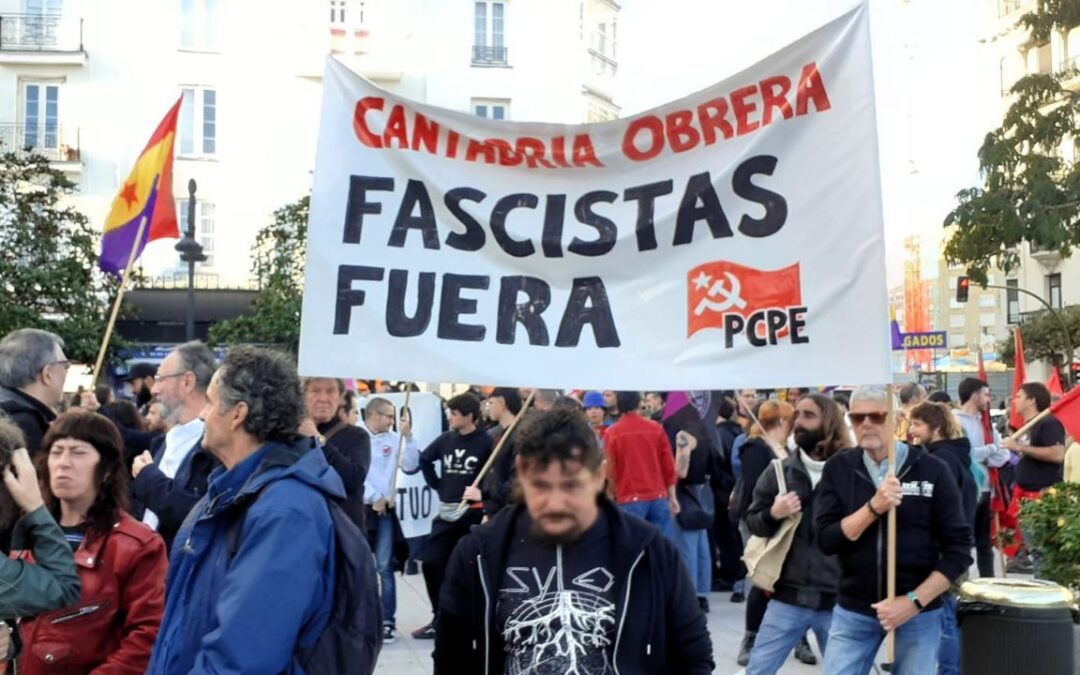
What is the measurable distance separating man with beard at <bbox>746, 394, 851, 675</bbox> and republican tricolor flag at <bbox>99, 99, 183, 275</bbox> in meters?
6.02

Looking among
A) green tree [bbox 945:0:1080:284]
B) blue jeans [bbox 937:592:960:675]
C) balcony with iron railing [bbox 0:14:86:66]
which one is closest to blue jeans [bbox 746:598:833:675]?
blue jeans [bbox 937:592:960:675]

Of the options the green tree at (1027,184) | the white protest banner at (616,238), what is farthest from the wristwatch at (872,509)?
the green tree at (1027,184)

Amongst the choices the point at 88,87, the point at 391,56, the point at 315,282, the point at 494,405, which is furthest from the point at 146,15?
the point at 315,282

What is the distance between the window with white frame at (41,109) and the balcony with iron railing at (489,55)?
1231 cm

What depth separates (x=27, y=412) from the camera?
577 cm

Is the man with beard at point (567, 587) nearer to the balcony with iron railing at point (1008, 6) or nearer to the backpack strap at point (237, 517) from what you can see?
the backpack strap at point (237, 517)

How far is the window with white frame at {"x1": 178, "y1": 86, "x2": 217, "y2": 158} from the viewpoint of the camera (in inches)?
1411

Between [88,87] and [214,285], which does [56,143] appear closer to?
[88,87]

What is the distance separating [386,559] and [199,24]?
29.5 meters

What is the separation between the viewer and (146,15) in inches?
1401

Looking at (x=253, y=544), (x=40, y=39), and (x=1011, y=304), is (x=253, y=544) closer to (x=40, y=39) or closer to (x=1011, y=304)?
(x=40, y=39)

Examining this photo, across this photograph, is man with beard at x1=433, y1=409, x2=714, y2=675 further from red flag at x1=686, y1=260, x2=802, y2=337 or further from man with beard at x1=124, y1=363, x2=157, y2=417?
man with beard at x1=124, y1=363, x2=157, y2=417

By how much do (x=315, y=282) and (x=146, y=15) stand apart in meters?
33.0

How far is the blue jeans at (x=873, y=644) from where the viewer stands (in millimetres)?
5816
